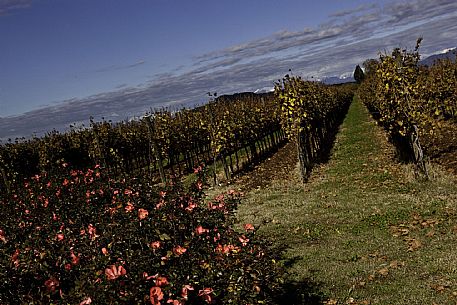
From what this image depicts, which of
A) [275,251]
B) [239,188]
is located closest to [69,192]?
[275,251]

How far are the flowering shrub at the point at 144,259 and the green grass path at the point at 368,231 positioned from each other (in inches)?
103

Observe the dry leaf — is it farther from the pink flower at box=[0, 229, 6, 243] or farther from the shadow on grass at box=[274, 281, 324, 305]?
the pink flower at box=[0, 229, 6, 243]

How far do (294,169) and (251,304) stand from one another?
58.8ft

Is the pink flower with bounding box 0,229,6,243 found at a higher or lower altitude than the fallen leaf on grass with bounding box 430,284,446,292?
higher

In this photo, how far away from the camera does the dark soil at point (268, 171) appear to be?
68.5ft

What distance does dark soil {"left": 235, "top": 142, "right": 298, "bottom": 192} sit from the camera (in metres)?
20.9

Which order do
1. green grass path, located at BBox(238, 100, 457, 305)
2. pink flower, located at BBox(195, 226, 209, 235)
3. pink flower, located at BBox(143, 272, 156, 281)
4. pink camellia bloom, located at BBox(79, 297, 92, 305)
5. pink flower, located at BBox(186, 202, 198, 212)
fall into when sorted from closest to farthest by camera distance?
pink camellia bloom, located at BBox(79, 297, 92, 305) < pink flower, located at BBox(143, 272, 156, 281) < pink flower, located at BBox(195, 226, 209, 235) < pink flower, located at BBox(186, 202, 198, 212) < green grass path, located at BBox(238, 100, 457, 305)

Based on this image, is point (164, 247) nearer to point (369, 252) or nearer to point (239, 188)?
point (369, 252)

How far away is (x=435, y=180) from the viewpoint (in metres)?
14.4

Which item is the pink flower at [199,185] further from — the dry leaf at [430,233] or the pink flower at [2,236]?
the dry leaf at [430,233]

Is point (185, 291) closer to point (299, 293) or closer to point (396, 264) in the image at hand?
point (299, 293)

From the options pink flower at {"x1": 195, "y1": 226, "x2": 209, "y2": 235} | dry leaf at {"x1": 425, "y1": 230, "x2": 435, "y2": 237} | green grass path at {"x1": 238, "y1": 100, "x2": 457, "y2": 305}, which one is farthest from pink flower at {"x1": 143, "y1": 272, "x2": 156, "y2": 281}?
dry leaf at {"x1": 425, "y1": 230, "x2": 435, "y2": 237}

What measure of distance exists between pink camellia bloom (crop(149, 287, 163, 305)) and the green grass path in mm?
4372

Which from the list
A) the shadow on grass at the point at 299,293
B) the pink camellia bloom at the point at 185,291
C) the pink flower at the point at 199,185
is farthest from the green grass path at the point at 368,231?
the pink camellia bloom at the point at 185,291
